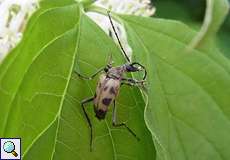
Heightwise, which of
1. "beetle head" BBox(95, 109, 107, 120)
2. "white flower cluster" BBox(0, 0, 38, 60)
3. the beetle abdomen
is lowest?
"beetle head" BBox(95, 109, 107, 120)

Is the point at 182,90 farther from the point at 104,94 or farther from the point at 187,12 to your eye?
the point at 187,12

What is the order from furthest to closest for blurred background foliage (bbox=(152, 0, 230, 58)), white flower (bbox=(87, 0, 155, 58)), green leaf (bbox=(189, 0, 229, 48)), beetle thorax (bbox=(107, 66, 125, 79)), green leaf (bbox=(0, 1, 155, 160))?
blurred background foliage (bbox=(152, 0, 230, 58)), white flower (bbox=(87, 0, 155, 58)), beetle thorax (bbox=(107, 66, 125, 79)), green leaf (bbox=(0, 1, 155, 160)), green leaf (bbox=(189, 0, 229, 48))

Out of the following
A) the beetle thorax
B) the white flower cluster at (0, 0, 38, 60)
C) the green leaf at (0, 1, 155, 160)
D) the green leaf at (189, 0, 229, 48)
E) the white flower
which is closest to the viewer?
the green leaf at (189, 0, 229, 48)

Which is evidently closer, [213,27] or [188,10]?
[213,27]

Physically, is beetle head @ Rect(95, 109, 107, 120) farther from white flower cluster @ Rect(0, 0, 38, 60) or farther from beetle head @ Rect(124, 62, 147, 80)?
white flower cluster @ Rect(0, 0, 38, 60)

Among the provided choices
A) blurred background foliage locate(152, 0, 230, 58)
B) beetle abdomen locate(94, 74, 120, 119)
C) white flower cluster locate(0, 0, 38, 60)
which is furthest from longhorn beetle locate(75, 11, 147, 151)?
blurred background foliage locate(152, 0, 230, 58)

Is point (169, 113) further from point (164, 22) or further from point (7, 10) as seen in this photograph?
point (7, 10)

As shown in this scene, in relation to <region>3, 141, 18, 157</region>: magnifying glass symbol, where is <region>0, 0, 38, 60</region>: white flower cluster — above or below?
above

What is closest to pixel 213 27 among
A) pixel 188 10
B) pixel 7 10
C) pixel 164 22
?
pixel 164 22
